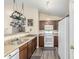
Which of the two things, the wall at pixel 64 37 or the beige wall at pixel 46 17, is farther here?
the beige wall at pixel 46 17

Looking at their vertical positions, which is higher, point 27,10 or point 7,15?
point 27,10

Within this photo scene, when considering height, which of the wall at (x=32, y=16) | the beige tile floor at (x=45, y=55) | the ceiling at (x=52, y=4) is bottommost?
the beige tile floor at (x=45, y=55)

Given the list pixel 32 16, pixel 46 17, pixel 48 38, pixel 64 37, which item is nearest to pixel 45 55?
pixel 64 37

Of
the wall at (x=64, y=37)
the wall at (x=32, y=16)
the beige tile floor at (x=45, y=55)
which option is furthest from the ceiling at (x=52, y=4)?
the beige tile floor at (x=45, y=55)

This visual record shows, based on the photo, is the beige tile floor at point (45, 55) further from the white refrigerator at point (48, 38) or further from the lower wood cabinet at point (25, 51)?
the white refrigerator at point (48, 38)

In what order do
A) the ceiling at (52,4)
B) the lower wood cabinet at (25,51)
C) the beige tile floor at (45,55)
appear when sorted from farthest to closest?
the ceiling at (52,4), the beige tile floor at (45,55), the lower wood cabinet at (25,51)

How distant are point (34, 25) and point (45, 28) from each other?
3.77ft

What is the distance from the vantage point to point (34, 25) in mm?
9266

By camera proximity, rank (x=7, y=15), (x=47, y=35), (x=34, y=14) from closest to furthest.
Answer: (x=7, y=15)
(x=34, y=14)
(x=47, y=35)

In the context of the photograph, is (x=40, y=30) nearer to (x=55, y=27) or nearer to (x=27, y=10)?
(x=55, y=27)

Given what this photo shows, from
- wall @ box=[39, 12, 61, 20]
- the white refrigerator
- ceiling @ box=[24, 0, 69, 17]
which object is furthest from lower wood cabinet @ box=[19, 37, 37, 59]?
wall @ box=[39, 12, 61, 20]

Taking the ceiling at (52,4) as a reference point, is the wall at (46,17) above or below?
below
